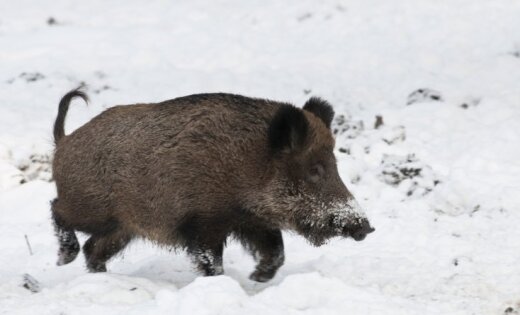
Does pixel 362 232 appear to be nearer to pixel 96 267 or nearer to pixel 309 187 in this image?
pixel 309 187

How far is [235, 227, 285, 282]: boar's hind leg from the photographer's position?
19.4ft

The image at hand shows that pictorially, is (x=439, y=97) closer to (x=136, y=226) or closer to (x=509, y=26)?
(x=509, y=26)

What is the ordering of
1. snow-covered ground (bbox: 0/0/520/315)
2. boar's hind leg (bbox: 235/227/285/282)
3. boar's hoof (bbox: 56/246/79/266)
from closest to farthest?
snow-covered ground (bbox: 0/0/520/315) → boar's hind leg (bbox: 235/227/285/282) → boar's hoof (bbox: 56/246/79/266)

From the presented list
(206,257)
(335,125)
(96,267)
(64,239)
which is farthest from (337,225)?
(335,125)

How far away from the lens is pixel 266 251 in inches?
233

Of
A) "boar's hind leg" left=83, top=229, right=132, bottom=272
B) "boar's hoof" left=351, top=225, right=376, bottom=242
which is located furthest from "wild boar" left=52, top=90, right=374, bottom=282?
"boar's hind leg" left=83, top=229, right=132, bottom=272

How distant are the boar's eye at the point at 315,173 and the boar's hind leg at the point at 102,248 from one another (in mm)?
1562

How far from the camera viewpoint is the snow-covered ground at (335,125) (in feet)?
16.7

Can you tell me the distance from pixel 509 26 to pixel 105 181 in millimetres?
7181

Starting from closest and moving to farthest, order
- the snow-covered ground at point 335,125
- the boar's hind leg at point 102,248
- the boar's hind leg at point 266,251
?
the snow-covered ground at point 335,125 < the boar's hind leg at point 266,251 < the boar's hind leg at point 102,248

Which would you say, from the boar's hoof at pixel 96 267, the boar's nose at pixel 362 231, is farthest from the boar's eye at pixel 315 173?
the boar's hoof at pixel 96 267

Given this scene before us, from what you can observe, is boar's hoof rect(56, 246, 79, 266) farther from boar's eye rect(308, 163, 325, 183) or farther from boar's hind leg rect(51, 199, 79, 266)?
boar's eye rect(308, 163, 325, 183)

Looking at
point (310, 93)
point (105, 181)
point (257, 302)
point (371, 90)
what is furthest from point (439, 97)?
point (257, 302)

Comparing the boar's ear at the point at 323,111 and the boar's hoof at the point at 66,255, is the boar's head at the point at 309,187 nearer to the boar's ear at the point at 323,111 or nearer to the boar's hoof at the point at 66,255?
the boar's ear at the point at 323,111
